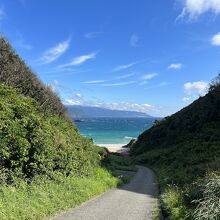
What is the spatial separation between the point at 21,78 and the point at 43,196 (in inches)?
667

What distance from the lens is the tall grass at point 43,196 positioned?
13969 millimetres

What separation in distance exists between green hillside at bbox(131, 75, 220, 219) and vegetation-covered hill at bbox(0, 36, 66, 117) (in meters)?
10.8

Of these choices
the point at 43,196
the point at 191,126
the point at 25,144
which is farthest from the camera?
the point at 191,126

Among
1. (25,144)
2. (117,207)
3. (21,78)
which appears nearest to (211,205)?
(117,207)

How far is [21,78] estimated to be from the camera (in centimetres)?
3203

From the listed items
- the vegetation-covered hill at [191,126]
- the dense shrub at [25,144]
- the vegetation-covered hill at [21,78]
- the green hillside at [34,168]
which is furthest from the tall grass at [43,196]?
the vegetation-covered hill at [191,126]

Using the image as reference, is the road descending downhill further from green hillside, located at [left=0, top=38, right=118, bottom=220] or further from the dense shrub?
the dense shrub

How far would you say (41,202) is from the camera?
52.2 feet

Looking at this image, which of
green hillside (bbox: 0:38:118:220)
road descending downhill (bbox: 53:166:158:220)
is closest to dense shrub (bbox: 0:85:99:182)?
green hillside (bbox: 0:38:118:220)

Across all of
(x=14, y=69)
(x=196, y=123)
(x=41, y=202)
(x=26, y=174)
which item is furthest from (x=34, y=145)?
(x=196, y=123)

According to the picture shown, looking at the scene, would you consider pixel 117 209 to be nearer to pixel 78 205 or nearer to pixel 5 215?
pixel 78 205

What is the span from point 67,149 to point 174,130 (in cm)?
5547

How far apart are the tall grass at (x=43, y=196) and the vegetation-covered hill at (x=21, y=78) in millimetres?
8210

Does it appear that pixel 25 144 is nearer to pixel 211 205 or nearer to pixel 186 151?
pixel 211 205
